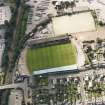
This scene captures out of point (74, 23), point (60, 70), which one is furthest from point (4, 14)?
point (60, 70)

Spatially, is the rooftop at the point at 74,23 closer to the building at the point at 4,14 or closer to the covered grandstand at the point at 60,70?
the covered grandstand at the point at 60,70

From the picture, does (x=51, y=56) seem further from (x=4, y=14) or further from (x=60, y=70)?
(x=4, y=14)

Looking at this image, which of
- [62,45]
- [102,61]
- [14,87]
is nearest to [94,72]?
[102,61]

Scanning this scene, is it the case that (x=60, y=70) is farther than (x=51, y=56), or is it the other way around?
(x=51, y=56)

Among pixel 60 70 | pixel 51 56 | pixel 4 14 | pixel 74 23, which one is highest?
pixel 4 14

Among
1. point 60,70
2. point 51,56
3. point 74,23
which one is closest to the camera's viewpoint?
point 60,70

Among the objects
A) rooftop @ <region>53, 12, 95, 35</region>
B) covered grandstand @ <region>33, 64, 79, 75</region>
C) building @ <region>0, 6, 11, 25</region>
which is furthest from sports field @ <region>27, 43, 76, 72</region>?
building @ <region>0, 6, 11, 25</region>

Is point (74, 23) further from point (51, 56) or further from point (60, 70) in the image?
point (60, 70)

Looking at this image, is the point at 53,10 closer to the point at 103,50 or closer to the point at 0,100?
the point at 103,50

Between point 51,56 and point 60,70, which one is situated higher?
point 51,56

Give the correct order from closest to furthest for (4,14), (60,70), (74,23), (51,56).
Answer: (60,70), (51,56), (74,23), (4,14)

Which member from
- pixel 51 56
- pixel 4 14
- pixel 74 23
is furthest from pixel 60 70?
pixel 4 14
